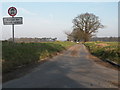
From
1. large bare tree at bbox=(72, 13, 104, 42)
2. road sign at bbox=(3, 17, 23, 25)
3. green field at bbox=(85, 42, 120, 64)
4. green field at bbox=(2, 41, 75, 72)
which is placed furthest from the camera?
large bare tree at bbox=(72, 13, 104, 42)

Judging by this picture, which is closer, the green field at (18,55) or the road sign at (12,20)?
the green field at (18,55)

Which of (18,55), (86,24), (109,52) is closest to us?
(18,55)

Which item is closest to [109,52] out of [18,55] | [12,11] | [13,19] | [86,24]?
[18,55]

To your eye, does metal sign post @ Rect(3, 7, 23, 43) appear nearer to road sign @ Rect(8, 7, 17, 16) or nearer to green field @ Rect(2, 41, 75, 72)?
road sign @ Rect(8, 7, 17, 16)

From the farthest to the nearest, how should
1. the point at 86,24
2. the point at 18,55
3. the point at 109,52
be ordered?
the point at 86,24 < the point at 109,52 < the point at 18,55

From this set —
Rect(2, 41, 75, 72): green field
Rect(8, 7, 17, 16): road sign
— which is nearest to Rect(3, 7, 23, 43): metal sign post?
Rect(8, 7, 17, 16): road sign

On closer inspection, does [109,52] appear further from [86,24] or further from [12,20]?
[86,24]

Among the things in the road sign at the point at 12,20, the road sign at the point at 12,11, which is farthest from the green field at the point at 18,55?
the road sign at the point at 12,11

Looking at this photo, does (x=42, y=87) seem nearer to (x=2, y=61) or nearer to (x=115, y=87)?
(x=115, y=87)

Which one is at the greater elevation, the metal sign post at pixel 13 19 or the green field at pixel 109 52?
the metal sign post at pixel 13 19

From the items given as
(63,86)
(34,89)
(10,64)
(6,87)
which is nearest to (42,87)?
(34,89)

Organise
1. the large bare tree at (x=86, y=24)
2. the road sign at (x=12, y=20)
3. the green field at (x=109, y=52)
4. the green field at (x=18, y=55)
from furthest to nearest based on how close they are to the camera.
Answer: the large bare tree at (x=86, y=24)
the green field at (x=109, y=52)
the road sign at (x=12, y=20)
the green field at (x=18, y=55)

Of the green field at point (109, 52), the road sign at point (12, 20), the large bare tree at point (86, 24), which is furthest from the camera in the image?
the large bare tree at point (86, 24)

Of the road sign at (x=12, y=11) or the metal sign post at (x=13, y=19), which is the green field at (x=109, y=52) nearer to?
the metal sign post at (x=13, y=19)
